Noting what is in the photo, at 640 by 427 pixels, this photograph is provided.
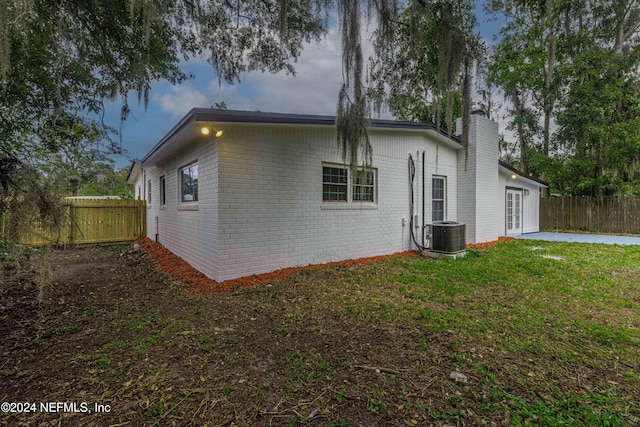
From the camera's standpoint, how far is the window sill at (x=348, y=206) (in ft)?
20.8

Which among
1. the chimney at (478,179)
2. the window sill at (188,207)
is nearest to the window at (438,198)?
the chimney at (478,179)

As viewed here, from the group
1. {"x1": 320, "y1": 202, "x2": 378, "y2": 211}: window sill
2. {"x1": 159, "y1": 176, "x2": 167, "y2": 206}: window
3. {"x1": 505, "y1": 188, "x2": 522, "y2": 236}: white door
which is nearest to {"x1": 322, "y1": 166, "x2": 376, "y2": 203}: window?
{"x1": 320, "y1": 202, "x2": 378, "y2": 211}: window sill

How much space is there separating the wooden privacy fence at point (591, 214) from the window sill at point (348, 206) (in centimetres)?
1302

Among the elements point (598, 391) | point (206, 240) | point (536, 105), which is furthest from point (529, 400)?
point (536, 105)

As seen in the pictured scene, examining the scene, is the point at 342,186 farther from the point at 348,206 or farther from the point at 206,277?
the point at 206,277

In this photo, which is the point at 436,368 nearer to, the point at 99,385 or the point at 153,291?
the point at 99,385

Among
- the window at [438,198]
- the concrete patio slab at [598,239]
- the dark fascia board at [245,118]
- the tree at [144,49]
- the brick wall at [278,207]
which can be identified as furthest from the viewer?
the concrete patio slab at [598,239]

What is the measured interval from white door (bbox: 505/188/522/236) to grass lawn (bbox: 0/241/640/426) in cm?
771

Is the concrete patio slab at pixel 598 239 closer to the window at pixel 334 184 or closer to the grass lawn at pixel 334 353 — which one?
the grass lawn at pixel 334 353

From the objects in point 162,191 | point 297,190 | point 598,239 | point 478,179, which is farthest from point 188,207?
point 598,239

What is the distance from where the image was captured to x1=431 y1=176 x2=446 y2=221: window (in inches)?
343

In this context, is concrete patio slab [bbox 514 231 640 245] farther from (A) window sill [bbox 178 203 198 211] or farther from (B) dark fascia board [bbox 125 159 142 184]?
(B) dark fascia board [bbox 125 159 142 184]

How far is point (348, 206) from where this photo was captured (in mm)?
6680

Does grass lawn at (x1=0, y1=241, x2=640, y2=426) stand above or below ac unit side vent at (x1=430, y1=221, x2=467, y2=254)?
below
